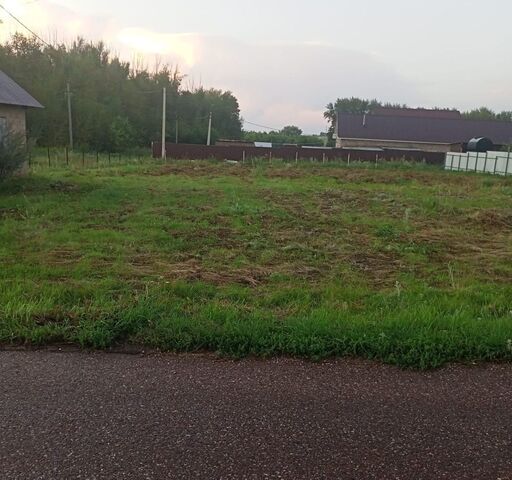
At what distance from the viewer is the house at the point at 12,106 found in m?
17.2

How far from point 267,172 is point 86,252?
20557 mm

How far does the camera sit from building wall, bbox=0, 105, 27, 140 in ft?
57.2

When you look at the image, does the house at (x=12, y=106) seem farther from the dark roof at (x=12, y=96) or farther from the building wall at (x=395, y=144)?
the building wall at (x=395, y=144)

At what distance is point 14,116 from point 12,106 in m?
0.38

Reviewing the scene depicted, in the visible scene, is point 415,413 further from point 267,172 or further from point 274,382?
point 267,172

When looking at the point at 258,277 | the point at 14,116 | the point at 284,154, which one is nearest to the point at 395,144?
the point at 284,154

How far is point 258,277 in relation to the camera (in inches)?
252

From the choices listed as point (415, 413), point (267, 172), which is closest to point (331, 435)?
point (415, 413)

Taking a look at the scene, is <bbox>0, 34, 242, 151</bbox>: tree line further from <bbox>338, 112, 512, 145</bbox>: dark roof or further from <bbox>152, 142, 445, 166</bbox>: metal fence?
<bbox>338, 112, 512, 145</bbox>: dark roof

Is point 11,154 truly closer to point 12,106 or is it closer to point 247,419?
point 12,106

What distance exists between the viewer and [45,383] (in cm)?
334

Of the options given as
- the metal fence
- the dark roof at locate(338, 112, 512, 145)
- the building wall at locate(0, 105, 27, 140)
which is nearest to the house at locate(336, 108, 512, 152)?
the dark roof at locate(338, 112, 512, 145)

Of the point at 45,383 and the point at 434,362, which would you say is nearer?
the point at 45,383

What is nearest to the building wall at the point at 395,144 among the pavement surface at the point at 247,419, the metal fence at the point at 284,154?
the metal fence at the point at 284,154
